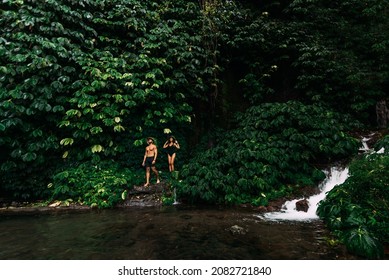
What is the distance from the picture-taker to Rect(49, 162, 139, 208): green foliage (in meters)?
7.66

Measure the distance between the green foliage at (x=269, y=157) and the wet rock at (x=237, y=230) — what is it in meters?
2.01

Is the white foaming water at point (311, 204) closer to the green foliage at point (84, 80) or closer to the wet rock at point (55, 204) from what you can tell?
the green foliage at point (84, 80)

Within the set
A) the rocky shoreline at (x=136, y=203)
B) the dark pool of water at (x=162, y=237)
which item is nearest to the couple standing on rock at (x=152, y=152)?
the rocky shoreline at (x=136, y=203)

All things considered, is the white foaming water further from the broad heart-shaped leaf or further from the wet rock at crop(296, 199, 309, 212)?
the broad heart-shaped leaf

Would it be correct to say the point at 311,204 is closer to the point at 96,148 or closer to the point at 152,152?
the point at 152,152

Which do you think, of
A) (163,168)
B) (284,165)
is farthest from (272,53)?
(163,168)

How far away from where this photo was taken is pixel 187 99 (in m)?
10.7

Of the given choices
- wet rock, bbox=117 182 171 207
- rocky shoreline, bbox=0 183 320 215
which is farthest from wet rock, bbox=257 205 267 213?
wet rock, bbox=117 182 171 207

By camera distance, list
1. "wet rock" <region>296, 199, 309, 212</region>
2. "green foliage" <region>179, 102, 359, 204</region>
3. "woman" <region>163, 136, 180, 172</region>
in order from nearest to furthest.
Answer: "wet rock" <region>296, 199, 309, 212</region> < "green foliage" <region>179, 102, 359, 204</region> < "woman" <region>163, 136, 180, 172</region>

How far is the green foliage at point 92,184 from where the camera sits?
766cm

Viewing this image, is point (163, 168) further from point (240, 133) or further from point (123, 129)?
point (240, 133)

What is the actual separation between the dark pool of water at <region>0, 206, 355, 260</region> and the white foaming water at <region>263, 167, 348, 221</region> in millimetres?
471

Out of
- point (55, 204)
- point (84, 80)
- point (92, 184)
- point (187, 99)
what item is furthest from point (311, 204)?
point (84, 80)

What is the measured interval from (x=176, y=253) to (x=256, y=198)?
3746 mm
